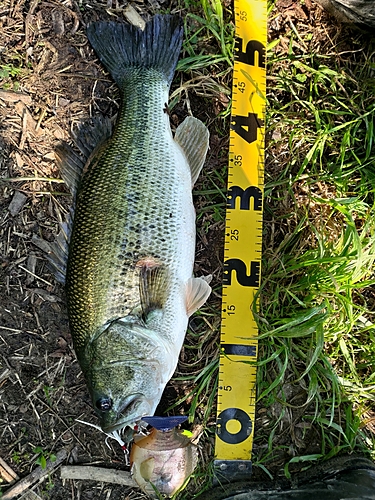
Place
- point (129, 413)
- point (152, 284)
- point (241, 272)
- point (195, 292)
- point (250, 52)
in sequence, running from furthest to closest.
Answer: point (250, 52)
point (241, 272)
point (195, 292)
point (152, 284)
point (129, 413)

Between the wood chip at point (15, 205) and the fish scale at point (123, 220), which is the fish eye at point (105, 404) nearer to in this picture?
the fish scale at point (123, 220)

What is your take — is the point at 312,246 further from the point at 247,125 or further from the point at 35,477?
the point at 35,477

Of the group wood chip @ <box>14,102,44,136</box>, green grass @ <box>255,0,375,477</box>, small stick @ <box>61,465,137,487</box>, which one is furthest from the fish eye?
wood chip @ <box>14,102,44,136</box>

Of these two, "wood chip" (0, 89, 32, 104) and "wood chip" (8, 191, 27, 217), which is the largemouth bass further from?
"wood chip" (0, 89, 32, 104)

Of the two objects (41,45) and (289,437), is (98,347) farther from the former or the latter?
(41,45)

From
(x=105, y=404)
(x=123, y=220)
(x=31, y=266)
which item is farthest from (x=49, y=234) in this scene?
(x=105, y=404)

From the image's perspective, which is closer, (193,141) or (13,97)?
(193,141)

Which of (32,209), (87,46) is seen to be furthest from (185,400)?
(87,46)

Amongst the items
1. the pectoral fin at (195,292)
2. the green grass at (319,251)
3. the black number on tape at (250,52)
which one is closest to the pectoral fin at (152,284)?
the pectoral fin at (195,292)
